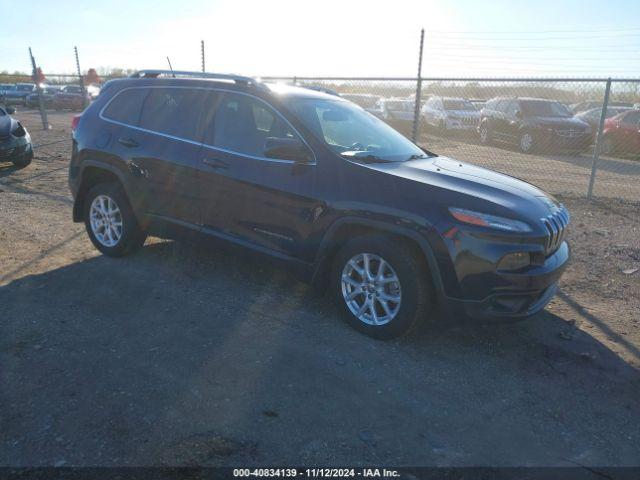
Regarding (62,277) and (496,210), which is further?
(62,277)

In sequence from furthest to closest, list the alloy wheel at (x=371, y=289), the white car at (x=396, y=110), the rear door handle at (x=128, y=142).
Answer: the white car at (x=396, y=110)
the rear door handle at (x=128, y=142)
the alloy wheel at (x=371, y=289)

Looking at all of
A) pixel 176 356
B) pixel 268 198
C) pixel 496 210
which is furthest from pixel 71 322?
pixel 496 210

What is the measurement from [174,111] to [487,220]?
306cm

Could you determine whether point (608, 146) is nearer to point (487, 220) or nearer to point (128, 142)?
point (487, 220)

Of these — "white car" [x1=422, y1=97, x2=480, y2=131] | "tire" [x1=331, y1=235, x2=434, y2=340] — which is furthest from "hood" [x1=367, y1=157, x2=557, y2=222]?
"white car" [x1=422, y1=97, x2=480, y2=131]

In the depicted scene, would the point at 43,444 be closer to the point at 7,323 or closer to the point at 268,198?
the point at 7,323

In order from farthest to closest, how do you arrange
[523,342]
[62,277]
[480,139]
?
[480,139]
[62,277]
[523,342]

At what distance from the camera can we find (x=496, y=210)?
3.57 meters

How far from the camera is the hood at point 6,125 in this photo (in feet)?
34.5

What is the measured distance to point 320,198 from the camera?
402cm

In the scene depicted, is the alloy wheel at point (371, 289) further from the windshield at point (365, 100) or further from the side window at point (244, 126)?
the windshield at point (365, 100)

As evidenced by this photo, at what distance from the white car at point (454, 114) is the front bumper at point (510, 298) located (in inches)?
685

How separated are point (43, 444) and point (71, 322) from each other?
1519 mm

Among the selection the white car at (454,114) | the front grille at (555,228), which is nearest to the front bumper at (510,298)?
the front grille at (555,228)
